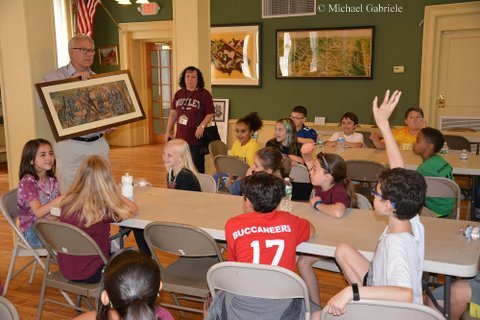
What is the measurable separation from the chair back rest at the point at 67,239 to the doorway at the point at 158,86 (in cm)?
924

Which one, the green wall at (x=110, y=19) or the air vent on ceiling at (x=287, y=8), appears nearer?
the air vent on ceiling at (x=287, y=8)

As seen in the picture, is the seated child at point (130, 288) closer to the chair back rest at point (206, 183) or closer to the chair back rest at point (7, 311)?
the chair back rest at point (7, 311)

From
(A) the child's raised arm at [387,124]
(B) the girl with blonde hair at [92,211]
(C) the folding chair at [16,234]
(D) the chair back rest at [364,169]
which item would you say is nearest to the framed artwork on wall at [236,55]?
(D) the chair back rest at [364,169]

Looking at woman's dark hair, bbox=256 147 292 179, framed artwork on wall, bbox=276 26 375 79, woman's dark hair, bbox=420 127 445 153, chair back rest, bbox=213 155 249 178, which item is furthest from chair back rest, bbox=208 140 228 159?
framed artwork on wall, bbox=276 26 375 79

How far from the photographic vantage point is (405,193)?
2283 millimetres

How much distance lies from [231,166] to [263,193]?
2495 millimetres

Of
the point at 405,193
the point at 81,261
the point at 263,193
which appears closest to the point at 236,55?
the point at 81,261

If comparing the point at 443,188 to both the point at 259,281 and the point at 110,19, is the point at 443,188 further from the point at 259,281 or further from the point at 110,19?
the point at 110,19

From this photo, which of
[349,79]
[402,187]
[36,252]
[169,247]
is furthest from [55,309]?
[349,79]

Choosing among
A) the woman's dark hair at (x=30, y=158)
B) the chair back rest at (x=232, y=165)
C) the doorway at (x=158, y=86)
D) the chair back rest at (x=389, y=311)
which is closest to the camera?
the chair back rest at (x=389, y=311)

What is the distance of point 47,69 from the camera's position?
4.83 m

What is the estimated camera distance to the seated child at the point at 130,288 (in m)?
1.61

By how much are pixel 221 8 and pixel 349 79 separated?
9.79 feet

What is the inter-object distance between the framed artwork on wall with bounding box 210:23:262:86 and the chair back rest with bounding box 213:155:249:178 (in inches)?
204
